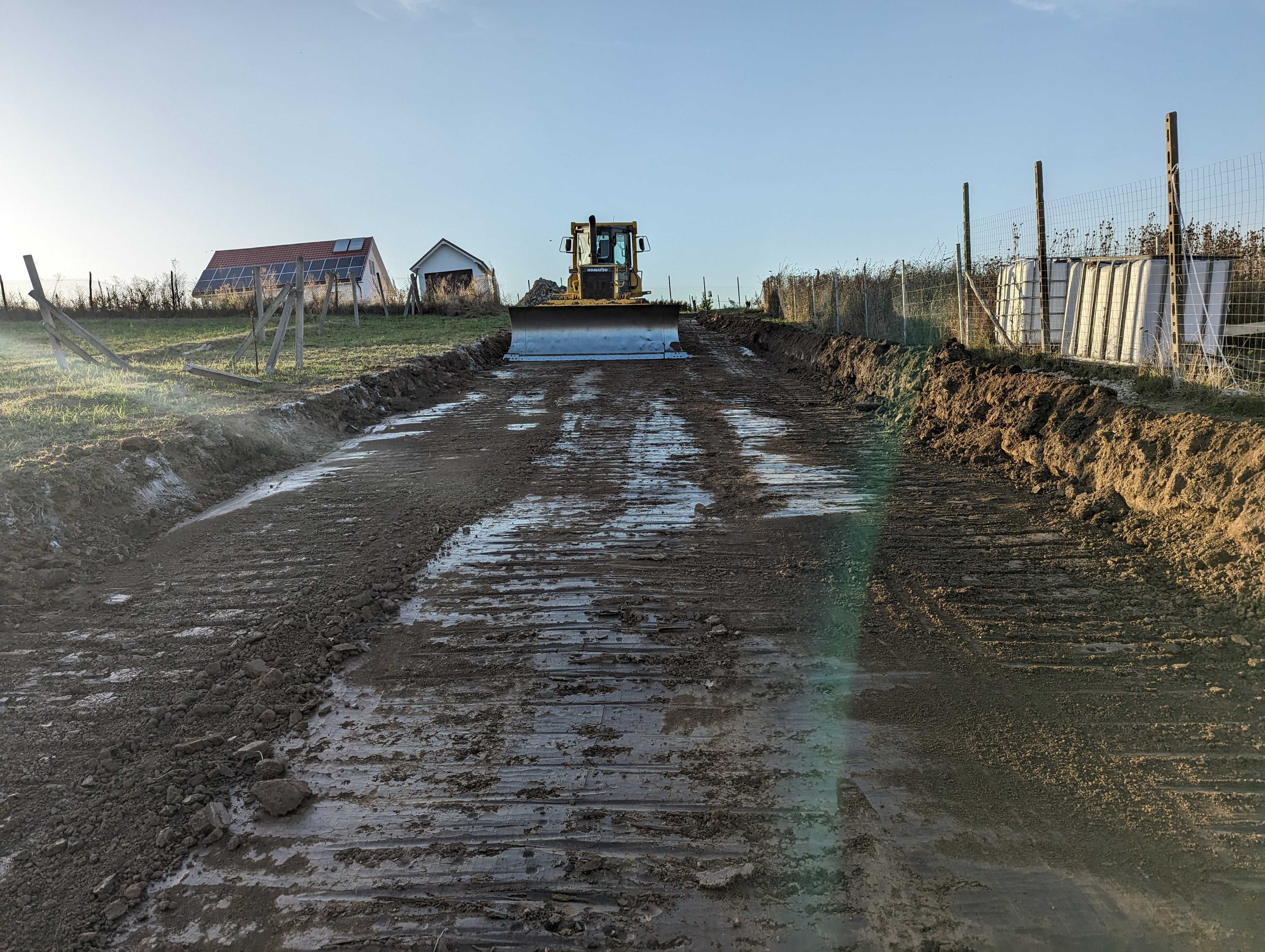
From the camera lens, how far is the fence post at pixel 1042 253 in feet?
37.3

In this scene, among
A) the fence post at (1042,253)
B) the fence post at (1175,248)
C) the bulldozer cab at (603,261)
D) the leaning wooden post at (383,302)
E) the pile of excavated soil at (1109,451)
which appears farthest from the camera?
the leaning wooden post at (383,302)

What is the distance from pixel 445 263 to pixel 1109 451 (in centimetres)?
5032

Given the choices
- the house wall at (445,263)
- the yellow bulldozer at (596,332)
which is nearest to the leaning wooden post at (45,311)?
the yellow bulldozer at (596,332)

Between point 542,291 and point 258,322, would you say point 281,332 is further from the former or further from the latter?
point 542,291

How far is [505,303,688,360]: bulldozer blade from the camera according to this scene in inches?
796

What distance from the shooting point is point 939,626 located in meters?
4.50

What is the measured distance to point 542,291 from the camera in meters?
50.4

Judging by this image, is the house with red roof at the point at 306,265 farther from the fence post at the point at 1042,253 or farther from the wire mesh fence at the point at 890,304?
the fence post at the point at 1042,253

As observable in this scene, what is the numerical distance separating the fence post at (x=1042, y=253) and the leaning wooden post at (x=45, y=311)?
14.3 meters

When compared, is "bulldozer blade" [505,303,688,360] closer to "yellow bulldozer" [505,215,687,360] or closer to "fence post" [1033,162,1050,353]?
"yellow bulldozer" [505,215,687,360]

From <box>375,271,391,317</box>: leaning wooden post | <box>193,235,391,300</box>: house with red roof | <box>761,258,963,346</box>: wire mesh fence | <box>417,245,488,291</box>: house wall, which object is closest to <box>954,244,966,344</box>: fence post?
<box>761,258,963,346</box>: wire mesh fence

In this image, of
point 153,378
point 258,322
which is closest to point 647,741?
point 153,378

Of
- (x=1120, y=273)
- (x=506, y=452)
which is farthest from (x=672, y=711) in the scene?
(x=1120, y=273)

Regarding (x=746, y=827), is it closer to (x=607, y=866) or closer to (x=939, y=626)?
(x=607, y=866)
